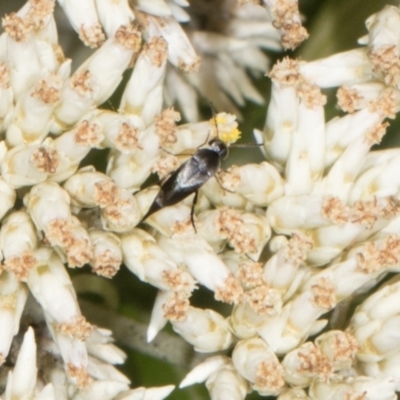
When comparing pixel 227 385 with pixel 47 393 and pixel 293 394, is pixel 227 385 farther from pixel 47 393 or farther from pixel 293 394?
pixel 47 393

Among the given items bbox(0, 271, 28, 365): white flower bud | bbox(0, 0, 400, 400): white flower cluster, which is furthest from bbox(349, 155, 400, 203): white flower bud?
bbox(0, 271, 28, 365): white flower bud

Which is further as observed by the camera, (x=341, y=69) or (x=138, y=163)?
(x=341, y=69)

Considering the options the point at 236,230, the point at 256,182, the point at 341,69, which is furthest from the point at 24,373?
the point at 341,69

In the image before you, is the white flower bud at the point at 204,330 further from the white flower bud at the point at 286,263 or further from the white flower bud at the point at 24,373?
the white flower bud at the point at 24,373

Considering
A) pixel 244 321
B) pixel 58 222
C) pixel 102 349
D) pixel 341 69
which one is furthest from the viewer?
pixel 341 69

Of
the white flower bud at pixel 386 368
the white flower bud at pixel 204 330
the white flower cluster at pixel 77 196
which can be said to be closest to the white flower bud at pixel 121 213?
the white flower cluster at pixel 77 196

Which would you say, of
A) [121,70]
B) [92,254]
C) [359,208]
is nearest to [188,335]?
[92,254]

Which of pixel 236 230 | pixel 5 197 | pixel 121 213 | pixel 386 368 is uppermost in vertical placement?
pixel 5 197

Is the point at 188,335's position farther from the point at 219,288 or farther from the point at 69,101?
the point at 69,101
